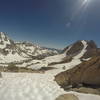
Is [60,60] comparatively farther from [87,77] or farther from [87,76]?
[87,77]

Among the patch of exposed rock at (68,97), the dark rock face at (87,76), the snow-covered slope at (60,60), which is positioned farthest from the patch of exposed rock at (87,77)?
the snow-covered slope at (60,60)

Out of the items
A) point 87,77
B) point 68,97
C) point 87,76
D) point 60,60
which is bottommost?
point 68,97

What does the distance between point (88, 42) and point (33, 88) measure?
123 metres

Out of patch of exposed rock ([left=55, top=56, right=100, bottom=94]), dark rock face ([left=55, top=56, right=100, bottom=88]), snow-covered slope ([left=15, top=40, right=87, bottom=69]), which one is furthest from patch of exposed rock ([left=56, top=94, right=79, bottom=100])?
snow-covered slope ([left=15, top=40, right=87, bottom=69])

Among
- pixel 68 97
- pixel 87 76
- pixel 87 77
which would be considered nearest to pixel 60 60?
pixel 87 76

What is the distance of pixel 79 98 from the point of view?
43.2 feet

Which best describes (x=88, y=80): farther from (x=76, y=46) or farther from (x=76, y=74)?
(x=76, y=46)

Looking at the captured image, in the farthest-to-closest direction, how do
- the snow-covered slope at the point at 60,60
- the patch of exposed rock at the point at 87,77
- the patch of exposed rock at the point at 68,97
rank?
the snow-covered slope at the point at 60,60 < the patch of exposed rock at the point at 87,77 < the patch of exposed rock at the point at 68,97

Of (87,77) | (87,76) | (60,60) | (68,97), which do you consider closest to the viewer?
(68,97)

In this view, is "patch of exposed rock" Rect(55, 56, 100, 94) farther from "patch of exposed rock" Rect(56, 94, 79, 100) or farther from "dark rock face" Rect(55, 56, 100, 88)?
"patch of exposed rock" Rect(56, 94, 79, 100)

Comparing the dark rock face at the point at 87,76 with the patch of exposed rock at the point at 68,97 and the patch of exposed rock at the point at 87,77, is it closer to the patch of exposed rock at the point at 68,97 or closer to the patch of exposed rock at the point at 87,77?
the patch of exposed rock at the point at 87,77

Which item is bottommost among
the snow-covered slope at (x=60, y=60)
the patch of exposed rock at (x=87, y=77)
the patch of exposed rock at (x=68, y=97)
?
the patch of exposed rock at (x=68, y=97)

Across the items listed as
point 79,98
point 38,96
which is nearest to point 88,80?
point 79,98

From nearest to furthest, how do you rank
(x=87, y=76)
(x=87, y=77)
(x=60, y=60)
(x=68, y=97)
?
(x=68, y=97)
(x=87, y=77)
(x=87, y=76)
(x=60, y=60)
